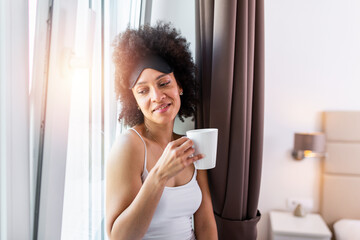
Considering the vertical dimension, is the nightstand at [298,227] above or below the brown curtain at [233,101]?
below

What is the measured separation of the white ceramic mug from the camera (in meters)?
0.72

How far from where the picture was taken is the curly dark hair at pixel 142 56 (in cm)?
98

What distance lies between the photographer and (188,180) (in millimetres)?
1043

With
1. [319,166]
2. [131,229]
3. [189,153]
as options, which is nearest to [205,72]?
[189,153]

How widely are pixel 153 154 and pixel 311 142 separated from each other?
1267 millimetres

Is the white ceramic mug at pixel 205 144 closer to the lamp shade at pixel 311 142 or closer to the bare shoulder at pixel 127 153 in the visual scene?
the bare shoulder at pixel 127 153

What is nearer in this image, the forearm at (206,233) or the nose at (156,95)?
the nose at (156,95)

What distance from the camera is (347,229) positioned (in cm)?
170

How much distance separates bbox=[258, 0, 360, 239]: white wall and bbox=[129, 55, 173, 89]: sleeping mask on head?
48.8 inches

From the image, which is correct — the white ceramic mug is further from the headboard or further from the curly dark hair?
the headboard

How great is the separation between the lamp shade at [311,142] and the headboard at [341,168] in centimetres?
12

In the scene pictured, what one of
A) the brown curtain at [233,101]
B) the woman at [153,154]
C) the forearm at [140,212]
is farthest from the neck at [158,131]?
the forearm at [140,212]

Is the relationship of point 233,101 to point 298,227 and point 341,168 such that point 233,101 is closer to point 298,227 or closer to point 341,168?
point 298,227

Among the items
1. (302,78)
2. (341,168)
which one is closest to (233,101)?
(302,78)
